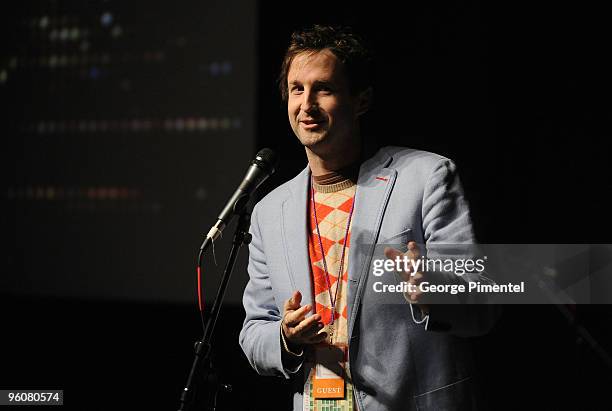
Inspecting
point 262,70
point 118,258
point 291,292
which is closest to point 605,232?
point 291,292

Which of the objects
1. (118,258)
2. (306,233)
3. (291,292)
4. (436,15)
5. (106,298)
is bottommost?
(106,298)

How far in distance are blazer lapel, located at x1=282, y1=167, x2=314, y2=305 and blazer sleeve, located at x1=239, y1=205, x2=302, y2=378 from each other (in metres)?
0.15

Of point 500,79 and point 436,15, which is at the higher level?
point 436,15

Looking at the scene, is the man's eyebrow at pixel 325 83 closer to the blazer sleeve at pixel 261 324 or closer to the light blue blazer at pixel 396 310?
the light blue blazer at pixel 396 310

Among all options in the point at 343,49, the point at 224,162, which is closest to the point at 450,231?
the point at 343,49

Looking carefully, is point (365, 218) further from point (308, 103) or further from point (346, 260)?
point (308, 103)

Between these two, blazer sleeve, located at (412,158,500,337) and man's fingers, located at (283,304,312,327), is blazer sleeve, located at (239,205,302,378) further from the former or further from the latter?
blazer sleeve, located at (412,158,500,337)

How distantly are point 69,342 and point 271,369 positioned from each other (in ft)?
6.13

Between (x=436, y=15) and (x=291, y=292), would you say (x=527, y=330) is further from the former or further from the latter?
(x=436, y=15)

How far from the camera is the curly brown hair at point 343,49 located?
2.29 meters

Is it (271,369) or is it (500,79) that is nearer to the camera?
(271,369)

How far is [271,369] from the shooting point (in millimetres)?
2113

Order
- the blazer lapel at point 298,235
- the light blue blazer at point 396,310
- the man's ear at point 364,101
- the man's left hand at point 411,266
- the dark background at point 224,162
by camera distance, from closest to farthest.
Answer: the man's left hand at point 411,266 < the light blue blazer at point 396,310 < the blazer lapel at point 298,235 < the man's ear at point 364,101 < the dark background at point 224,162

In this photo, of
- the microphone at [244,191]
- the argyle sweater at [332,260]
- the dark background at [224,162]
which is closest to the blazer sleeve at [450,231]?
the argyle sweater at [332,260]
